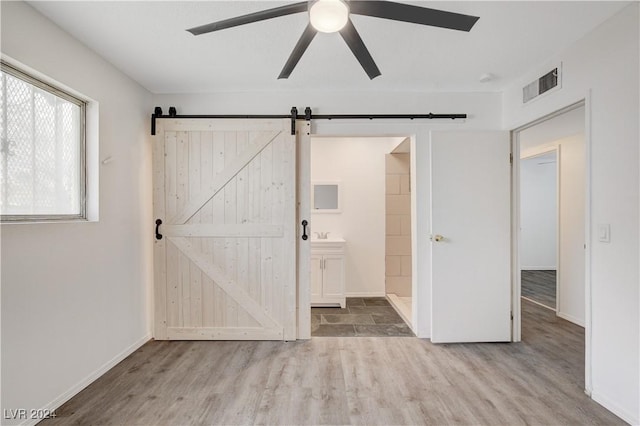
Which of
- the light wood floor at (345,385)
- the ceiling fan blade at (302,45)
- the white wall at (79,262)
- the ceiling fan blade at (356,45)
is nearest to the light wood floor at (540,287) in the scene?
the light wood floor at (345,385)

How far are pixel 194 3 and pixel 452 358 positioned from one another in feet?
10.6

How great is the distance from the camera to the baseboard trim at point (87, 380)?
193 cm

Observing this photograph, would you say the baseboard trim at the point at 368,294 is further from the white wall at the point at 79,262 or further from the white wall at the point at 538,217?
the white wall at the point at 538,217

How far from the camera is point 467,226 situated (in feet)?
9.71

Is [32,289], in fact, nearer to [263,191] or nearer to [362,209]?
[263,191]

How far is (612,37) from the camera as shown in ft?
6.43

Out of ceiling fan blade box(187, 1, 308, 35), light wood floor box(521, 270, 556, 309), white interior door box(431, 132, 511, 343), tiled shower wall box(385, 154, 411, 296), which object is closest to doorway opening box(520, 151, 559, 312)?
light wood floor box(521, 270, 556, 309)

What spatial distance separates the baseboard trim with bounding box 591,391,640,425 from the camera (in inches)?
71.7

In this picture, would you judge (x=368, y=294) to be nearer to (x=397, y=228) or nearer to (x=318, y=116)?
(x=397, y=228)

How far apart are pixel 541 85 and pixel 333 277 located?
115 inches

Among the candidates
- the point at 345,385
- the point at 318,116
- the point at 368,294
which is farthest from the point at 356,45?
the point at 368,294

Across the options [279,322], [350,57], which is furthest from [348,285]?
[350,57]

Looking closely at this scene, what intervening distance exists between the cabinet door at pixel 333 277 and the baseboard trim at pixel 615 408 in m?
2.53

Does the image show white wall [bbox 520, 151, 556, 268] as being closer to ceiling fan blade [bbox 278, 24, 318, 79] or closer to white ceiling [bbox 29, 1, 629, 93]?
white ceiling [bbox 29, 1, 629, 93]
